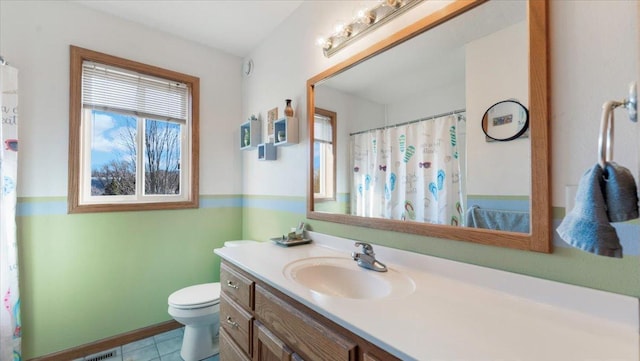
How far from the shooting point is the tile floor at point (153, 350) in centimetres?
185

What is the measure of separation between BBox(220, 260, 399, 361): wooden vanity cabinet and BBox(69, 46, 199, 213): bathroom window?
1230 millimetres

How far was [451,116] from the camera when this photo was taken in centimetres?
108

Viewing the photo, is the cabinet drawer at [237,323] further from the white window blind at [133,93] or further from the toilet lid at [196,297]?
the white window blind at [133,93]

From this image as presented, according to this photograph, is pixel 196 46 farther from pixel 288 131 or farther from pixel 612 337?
pixel 612 337

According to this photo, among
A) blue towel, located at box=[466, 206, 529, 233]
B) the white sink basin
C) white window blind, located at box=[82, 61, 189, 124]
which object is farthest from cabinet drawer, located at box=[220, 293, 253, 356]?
white window blind, located at box=[82, 61, 189, 124]

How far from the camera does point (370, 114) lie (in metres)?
1.41

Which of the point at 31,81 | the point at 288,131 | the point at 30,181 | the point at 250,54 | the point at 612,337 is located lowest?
the point at 612,337

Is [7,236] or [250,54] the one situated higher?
[250,54]

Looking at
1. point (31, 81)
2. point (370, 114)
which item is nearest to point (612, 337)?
point (370, 114)

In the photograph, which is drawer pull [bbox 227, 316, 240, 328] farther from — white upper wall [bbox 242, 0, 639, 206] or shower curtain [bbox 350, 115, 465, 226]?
white upper wall [bbox 242, 0, 639, 206]

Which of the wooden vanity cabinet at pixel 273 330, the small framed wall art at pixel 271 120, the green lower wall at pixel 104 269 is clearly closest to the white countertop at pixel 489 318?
the wooden vanity cabinet at pixel 273 330

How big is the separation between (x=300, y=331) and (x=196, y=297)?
1.23 metres

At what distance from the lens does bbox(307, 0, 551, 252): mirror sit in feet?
2.73

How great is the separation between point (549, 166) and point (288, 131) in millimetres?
1410
